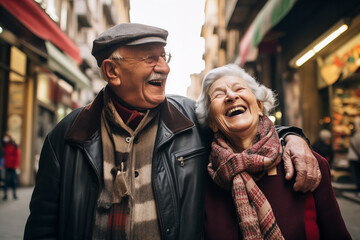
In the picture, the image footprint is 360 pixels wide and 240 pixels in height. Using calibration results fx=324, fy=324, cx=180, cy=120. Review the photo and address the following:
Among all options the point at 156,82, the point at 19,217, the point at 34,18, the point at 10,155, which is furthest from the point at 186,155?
the point at 10,155

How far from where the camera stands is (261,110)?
2176 mm

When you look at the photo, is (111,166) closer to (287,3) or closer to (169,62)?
(169,62)

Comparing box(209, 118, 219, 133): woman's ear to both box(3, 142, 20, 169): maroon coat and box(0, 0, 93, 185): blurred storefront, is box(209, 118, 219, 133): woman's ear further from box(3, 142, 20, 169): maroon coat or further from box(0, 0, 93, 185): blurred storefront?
box(3, 142, 20, 169): maroon coat

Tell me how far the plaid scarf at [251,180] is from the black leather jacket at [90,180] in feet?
0.67

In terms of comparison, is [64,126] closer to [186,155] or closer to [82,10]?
[186,155]

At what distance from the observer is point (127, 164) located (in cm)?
196

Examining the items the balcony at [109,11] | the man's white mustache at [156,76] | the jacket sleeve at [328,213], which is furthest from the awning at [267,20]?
the balcony at [109,11]

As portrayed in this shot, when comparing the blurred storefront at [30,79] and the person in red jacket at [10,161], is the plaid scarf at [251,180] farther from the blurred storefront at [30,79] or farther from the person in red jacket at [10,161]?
the person in red jacket at [10,161]

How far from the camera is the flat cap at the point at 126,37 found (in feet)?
6.31

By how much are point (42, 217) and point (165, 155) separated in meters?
0.83

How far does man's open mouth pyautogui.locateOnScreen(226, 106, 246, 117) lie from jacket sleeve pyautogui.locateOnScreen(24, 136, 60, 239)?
43.4 inches

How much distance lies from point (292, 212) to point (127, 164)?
100 centimetres

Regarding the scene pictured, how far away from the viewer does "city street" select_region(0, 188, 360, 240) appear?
4.57m

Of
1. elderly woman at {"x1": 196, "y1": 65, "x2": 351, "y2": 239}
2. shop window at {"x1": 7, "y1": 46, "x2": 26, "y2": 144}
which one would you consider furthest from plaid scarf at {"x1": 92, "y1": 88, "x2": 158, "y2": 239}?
shop window at {"x1": 7, "y1": 46, "x2": 26, "y2": 144}
